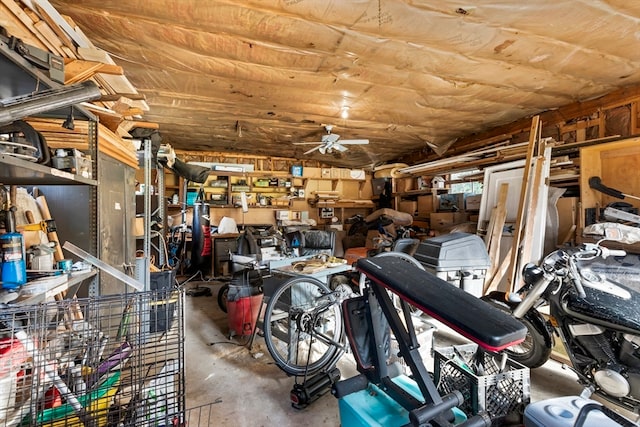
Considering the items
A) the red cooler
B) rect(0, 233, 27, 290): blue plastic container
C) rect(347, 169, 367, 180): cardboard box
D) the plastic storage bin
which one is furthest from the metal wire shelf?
rect(347, 169, 367, 180): cardboard box

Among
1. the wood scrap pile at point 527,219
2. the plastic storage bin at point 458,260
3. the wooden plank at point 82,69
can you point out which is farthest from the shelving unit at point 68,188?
the wood scrap pile at point 527,219

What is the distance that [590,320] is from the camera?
69.8 inches

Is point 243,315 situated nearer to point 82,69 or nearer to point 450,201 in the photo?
point 82,69

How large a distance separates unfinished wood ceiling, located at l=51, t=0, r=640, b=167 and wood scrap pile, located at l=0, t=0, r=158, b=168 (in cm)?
26

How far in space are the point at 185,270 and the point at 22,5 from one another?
4.98 metres

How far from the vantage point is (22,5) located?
1457 millimetres

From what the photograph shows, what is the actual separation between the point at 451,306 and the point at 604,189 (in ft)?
11.9

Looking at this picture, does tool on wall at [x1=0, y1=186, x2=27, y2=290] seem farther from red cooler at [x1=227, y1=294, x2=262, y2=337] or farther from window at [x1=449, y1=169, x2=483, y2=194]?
window at [x1=449, y1=169, x2=483, y2=194]

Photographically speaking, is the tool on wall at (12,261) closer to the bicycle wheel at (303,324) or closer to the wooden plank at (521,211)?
the bicycle wheel at (303,324)

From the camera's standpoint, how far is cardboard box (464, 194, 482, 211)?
4713mm

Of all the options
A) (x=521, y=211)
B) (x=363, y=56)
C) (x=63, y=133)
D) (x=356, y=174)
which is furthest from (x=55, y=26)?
(x=356, y=174)

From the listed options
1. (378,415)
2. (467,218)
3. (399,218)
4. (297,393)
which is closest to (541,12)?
(378,415)

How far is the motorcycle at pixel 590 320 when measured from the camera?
1.66 metres

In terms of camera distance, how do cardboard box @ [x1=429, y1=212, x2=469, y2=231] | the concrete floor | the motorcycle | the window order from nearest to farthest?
the motorcycle < the concrete floor < the window < cardboard box @ [x1=429, y1=212, x2=469, y2=231]
